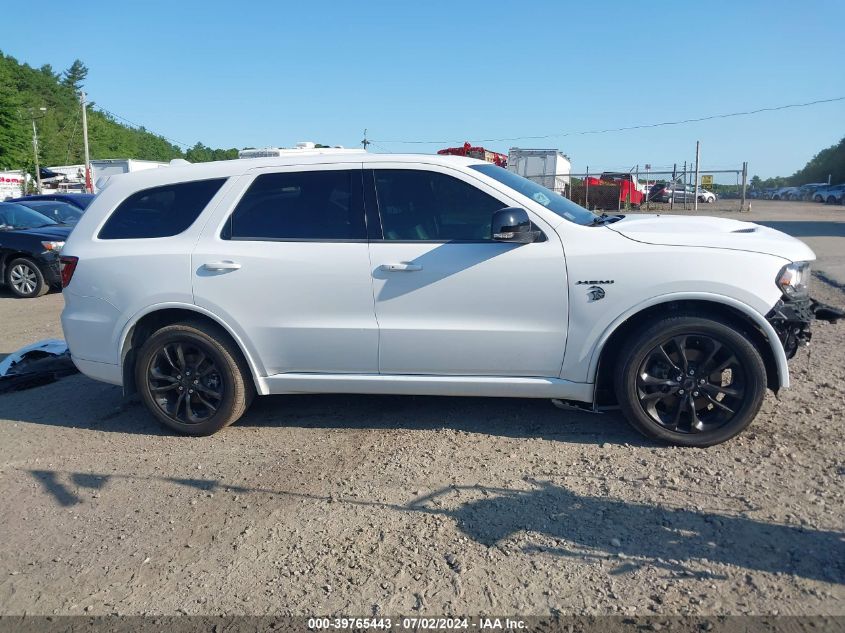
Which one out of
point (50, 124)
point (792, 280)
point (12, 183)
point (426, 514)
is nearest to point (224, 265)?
point (426, 514)

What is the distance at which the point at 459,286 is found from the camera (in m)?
4.46

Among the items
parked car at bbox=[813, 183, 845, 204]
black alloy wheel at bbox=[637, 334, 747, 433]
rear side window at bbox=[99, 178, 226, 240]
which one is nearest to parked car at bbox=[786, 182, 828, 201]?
parked car at bbox=[813, 183, 845, 204]

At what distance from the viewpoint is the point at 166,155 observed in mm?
121500

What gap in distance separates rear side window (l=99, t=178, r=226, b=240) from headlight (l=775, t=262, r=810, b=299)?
3.72 metres

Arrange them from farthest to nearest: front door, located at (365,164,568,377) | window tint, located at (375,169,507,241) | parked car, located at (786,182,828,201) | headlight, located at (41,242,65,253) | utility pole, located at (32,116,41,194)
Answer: parked car, located at (786,182,828,201), utility pole, located at (32,116,41,194), headlight, located at (41,242,65,253), window tint, located at (375,169,507,241), front door, located at (365,164,568,377)

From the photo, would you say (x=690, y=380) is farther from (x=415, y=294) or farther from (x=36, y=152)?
(x=36, y=152)

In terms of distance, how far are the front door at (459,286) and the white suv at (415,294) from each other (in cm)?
1

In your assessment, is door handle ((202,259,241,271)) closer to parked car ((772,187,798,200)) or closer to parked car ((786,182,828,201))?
parked car ((786,182,828,201))

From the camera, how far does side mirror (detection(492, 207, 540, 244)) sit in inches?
168

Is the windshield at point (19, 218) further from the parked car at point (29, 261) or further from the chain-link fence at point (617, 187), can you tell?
the chain-link fence at point (617, 187)

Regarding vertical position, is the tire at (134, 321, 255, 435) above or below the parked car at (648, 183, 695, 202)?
below

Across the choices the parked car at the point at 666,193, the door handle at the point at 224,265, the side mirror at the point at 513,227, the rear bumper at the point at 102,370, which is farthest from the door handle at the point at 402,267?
the parked car at the point at 666,193

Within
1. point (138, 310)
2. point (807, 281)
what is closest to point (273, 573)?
point (138, 310)

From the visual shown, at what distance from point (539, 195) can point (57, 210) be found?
13.2 m
